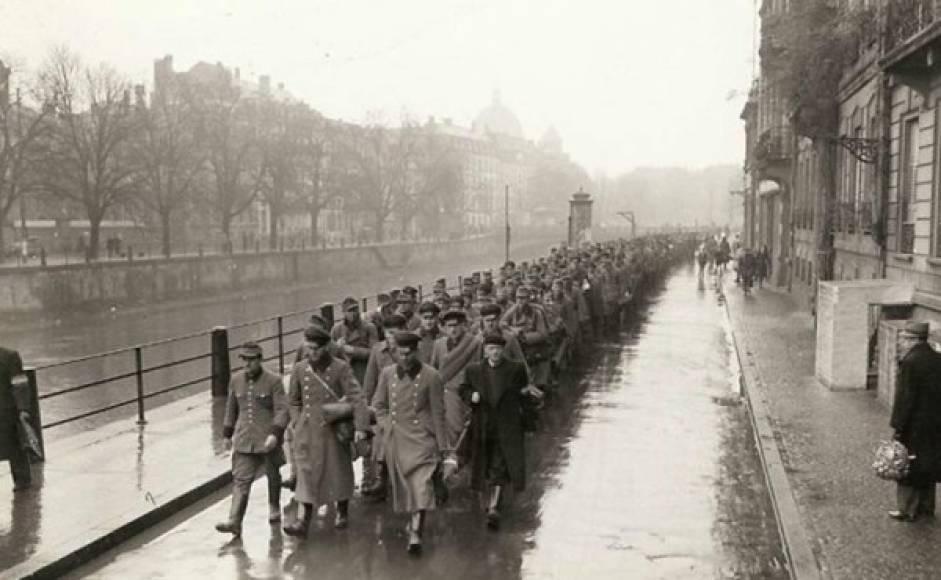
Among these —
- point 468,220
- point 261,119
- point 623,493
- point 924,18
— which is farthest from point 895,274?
point 468,220

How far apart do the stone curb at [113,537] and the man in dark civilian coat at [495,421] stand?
2.74 meters

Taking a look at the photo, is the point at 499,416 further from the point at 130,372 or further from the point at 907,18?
the point at 130,372

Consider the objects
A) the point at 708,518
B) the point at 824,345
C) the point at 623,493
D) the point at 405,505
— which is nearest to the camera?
the point at 405,505

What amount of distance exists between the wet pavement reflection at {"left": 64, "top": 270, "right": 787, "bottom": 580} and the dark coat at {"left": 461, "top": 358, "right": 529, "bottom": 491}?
0.48 m

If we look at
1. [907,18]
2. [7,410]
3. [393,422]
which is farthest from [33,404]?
[907,18]

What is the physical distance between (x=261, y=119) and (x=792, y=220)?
137 ft

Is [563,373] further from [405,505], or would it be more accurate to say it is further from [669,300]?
[669,300]

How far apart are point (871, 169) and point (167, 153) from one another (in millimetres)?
43374

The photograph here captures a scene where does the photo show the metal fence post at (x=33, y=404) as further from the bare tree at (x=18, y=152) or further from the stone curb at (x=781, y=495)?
the bare tree at (x=18, y=152)

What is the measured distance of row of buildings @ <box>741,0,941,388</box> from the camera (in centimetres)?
1579

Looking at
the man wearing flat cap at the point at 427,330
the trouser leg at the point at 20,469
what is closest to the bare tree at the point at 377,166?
the man wearing flat cap at the point at 427,330

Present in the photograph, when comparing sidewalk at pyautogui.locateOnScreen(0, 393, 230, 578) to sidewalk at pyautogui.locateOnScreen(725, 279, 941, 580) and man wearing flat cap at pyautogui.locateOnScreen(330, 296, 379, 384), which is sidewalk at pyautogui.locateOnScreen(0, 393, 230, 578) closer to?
man wearing flat cap at pyautogui.locateOnScreen(330, 296, 379, 384)

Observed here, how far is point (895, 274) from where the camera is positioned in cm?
1853

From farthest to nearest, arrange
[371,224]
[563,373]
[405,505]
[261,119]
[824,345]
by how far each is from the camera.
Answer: [371,224] < [261,119] < [563,373] < [824,345] < [405,505]
